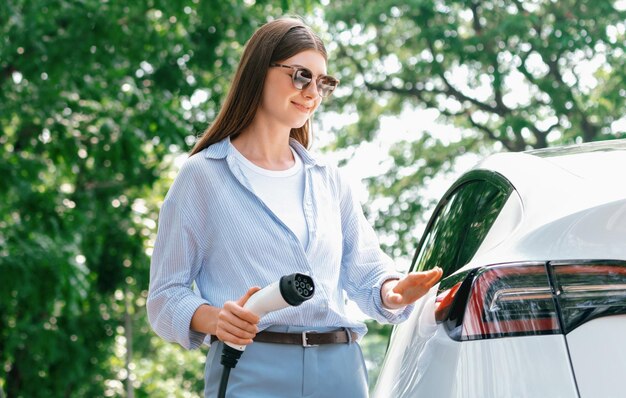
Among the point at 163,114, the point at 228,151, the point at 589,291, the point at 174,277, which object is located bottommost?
the point at 589,291

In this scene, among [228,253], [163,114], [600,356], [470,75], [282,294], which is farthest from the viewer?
[470,75]

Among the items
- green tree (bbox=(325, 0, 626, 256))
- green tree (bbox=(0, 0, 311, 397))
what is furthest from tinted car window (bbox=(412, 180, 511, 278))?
green tree (bbox=(325, 0, 626, 256))

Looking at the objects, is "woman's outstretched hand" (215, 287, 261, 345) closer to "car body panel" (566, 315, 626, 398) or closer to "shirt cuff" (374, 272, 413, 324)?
"shirt cuff" (374, 272, 413, 324)

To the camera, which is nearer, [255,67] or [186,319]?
[186,319]

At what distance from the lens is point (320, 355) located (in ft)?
9.53

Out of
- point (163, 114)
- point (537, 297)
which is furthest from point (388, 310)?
point (163, 114)

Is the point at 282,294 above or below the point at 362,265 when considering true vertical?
below

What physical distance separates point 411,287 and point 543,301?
0.50 m

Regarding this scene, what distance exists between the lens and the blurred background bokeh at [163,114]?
11125 millimetres

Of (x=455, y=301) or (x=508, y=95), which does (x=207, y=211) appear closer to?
(x=455, y=301)

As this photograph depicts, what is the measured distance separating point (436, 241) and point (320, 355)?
2.25 ft

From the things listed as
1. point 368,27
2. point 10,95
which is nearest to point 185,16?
point 10,95

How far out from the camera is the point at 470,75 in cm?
1808

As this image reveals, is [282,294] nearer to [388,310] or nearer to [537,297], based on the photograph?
[537,297]
